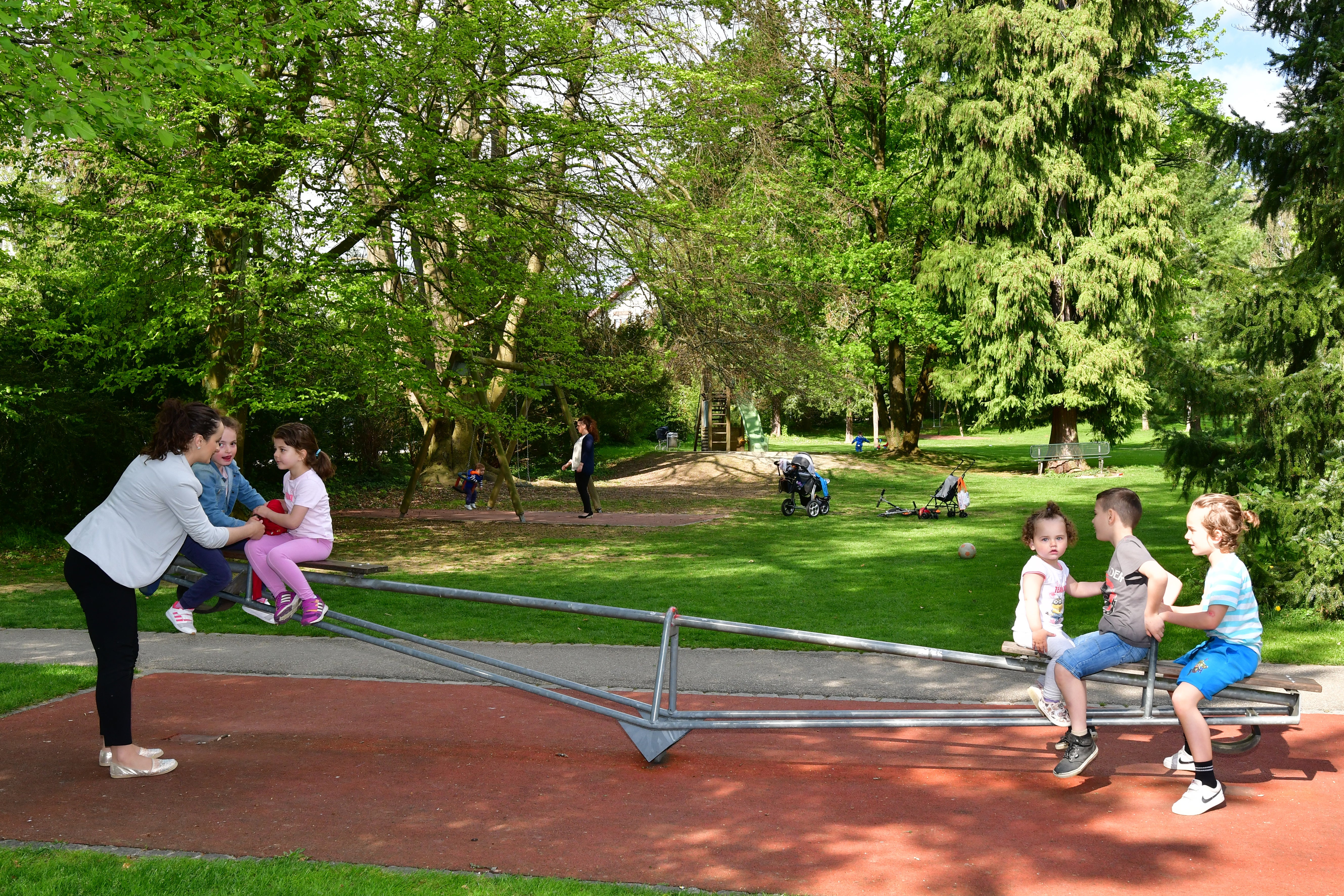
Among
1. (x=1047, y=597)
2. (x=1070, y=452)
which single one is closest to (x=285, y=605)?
(x=1047, y=597)

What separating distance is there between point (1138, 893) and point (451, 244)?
1304 cm

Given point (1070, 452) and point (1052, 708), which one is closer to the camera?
point (1052, 708)

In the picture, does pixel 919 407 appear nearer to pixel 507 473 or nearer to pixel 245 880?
pixel 507 473

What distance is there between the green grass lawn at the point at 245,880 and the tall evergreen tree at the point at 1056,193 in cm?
3125

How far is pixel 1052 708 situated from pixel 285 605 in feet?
13.7

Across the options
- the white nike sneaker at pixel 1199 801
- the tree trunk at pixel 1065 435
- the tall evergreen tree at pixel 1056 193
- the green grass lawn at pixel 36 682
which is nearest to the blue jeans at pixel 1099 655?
the white nike sneaker at pixel 1199 801

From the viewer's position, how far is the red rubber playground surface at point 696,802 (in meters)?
4.45

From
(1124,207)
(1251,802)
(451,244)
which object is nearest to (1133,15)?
(1124,207)

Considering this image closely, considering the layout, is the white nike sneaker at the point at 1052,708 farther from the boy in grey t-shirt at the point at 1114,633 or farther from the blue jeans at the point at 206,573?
the blue jeans at the point at 206,573

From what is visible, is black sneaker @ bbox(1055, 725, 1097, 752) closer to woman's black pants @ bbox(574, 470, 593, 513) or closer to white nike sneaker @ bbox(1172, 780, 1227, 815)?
white nike sneaker @ bbox(1172, 780, 1227, 815)

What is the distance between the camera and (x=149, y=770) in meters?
5.52

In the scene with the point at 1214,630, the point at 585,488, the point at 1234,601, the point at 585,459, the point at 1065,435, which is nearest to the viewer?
the point at 1234,601

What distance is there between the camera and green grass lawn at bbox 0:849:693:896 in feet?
13.4

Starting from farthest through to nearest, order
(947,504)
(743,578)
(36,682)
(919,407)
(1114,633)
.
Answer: (919,407), (947,504), (743,578), (36,682), (1114,633)
